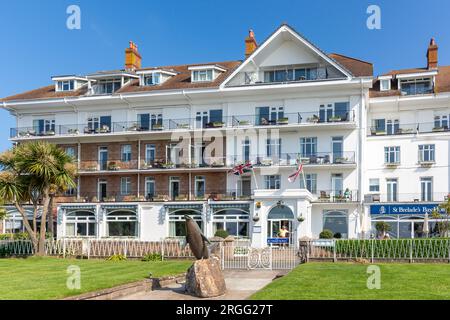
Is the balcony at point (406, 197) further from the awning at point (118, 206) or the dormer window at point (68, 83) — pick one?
the dormer window at point (68, 83)

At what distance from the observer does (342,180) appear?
40.0 metres

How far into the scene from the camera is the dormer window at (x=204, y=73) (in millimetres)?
44281

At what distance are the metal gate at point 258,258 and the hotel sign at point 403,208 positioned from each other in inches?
553

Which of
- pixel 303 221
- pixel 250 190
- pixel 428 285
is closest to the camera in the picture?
Answer: pixel 428 285

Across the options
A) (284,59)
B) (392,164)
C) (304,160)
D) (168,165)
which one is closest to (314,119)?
(304,160)

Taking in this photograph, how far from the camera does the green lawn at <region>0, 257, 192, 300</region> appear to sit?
1465 centimetres

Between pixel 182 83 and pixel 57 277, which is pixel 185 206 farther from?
pixel 57 277

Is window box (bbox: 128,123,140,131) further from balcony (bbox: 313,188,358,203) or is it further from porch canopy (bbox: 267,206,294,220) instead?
balcony (bbox: 313,188,358,203)

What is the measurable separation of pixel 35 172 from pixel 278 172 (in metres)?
17.4

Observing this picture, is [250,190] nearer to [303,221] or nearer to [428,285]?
[303,221]

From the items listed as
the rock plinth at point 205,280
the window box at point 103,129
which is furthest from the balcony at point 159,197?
the rock plinth at point 205,280

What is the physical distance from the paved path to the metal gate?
64.2 inches
